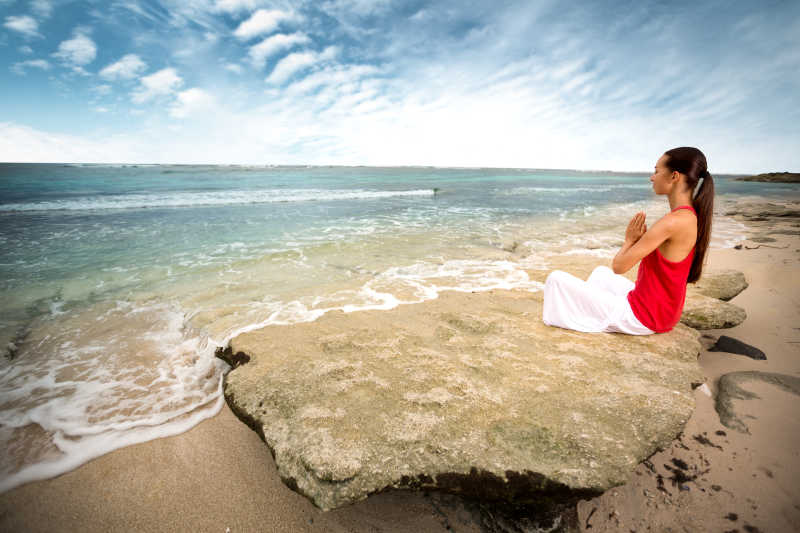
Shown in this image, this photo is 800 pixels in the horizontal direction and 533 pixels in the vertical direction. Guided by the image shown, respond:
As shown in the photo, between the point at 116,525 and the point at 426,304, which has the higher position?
the point at 426,304

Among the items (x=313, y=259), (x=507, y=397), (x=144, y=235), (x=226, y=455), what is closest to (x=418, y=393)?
(x=507, y=397)

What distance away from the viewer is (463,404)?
7.68ft

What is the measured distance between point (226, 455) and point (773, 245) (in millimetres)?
11971

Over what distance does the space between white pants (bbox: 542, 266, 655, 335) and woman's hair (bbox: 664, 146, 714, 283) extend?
778 millimetres

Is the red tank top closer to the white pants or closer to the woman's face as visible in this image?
the white pants

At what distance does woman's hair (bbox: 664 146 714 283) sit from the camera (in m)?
2.71

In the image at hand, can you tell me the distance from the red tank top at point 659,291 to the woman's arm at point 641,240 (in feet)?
0.62

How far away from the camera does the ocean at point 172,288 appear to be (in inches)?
117

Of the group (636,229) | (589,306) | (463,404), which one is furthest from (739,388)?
(463,404)

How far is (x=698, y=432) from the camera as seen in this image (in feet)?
7.86

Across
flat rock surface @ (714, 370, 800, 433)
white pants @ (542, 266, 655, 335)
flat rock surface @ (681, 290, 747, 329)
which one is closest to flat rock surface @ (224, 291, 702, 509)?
white pants @ (542, 266, 655, 335)

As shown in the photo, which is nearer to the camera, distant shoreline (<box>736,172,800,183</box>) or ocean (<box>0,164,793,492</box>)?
ocean (<box>0,164,793,492</box>)

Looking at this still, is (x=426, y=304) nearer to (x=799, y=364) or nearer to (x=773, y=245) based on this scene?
(x=799, y=364)

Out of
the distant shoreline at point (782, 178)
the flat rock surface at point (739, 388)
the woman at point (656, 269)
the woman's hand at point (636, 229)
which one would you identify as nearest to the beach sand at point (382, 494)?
the flat rock surface at point (739, 388)
